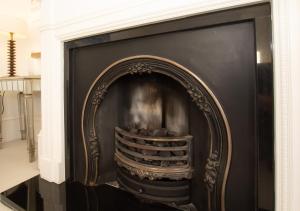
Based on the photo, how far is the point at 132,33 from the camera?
1.00 m

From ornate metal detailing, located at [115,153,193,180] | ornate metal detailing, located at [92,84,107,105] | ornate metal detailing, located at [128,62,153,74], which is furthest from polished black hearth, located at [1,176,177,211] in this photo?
ornate metal detailing, located at [128,62,153,74]

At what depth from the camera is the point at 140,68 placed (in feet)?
3.27

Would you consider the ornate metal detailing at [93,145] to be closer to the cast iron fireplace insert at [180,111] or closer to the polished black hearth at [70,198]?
the cast iron fireplace insert at [180,111]

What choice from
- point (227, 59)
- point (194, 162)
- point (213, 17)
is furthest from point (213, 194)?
point (213, 17)

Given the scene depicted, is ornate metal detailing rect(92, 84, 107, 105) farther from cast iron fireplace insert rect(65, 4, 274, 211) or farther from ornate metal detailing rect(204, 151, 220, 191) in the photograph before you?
ornate metal detailing rect(204, 151, 220, 191)

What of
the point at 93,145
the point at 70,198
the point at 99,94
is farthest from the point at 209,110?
the point at 70,198

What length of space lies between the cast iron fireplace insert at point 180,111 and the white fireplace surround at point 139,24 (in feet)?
0.11

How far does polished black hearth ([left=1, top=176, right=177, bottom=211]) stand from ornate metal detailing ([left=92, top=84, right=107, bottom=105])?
0.55 meters

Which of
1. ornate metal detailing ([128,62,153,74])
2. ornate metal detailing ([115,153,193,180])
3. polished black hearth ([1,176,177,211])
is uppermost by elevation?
ornate metal detailing ([128,62,153,74])

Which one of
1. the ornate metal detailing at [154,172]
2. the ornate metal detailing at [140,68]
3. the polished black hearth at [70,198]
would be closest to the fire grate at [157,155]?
the ornate metal detailing at [154,172]

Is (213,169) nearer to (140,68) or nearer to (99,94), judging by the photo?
(140,68)

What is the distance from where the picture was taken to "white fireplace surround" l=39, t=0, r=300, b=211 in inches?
25.9

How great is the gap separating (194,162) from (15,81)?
1.61 meters

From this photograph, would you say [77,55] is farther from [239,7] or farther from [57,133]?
[239,7]
